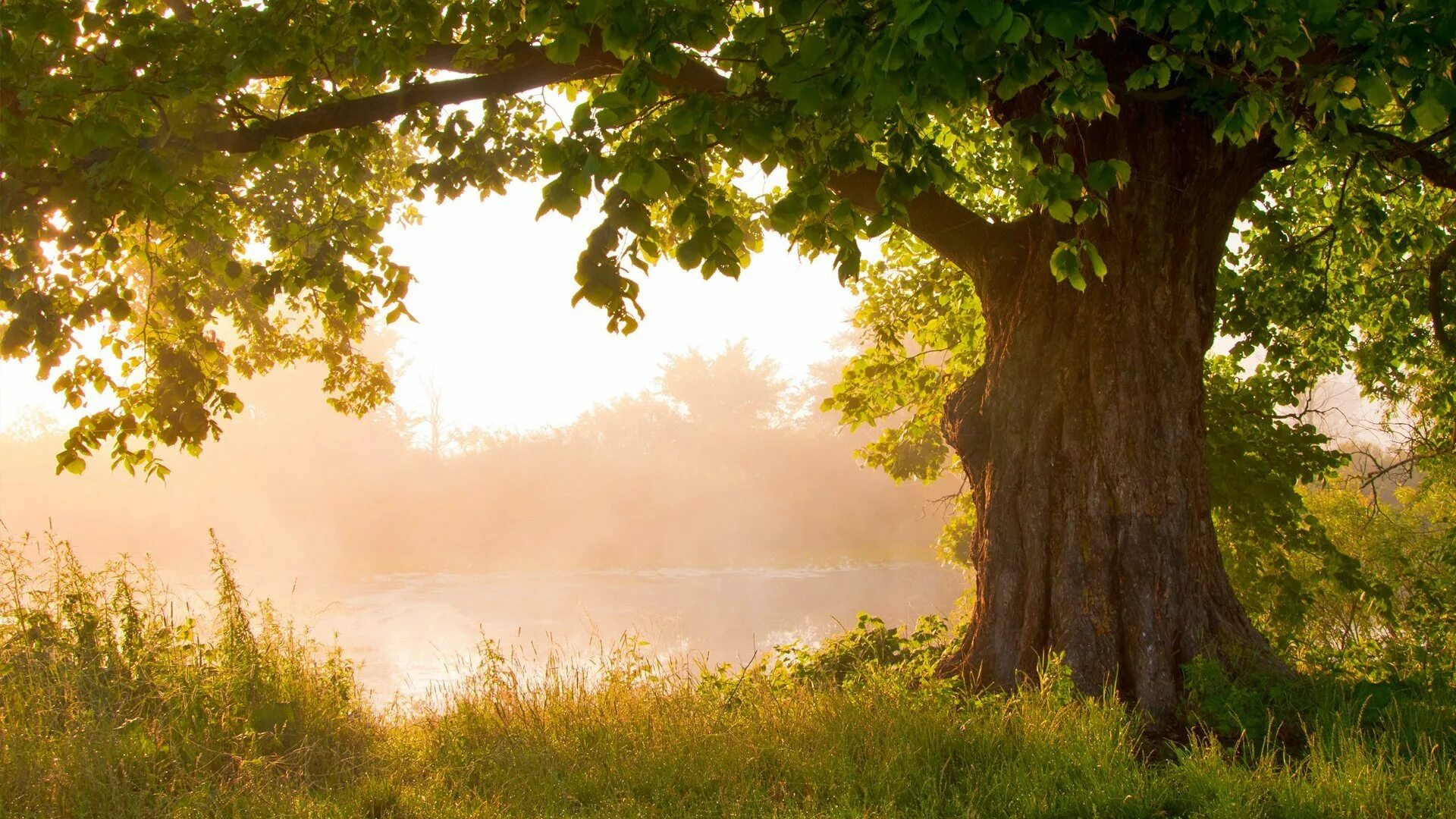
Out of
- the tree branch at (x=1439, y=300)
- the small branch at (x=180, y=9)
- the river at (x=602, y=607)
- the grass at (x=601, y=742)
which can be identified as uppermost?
the small branch at (x=180, y=9)

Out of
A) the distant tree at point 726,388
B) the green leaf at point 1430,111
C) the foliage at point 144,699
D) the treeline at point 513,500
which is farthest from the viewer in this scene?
the distant tree at point 726,388

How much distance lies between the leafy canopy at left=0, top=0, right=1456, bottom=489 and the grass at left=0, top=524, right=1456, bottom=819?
6.11ft

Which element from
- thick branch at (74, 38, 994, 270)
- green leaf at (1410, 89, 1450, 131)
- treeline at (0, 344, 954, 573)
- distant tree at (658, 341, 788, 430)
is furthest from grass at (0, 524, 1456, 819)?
distant tree at (658, 341, 788, 430)

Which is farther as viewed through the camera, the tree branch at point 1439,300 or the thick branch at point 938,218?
the tree branch at point 1439,300

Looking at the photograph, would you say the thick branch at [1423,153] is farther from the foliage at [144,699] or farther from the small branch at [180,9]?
the small branch at [180,9]

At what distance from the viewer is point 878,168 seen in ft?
20.8

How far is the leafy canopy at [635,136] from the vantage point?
3.90 m

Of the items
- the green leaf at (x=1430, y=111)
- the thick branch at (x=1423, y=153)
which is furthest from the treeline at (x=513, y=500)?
the green leaf at (x=1430, y=111)

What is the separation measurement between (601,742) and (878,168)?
→ 3.97 m

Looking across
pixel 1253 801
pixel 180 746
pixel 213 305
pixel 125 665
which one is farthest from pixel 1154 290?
pixel 213 305

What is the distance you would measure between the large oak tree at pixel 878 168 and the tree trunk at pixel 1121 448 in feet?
0.07

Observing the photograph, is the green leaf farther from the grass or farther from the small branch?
the small branch

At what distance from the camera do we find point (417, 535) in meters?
34.9

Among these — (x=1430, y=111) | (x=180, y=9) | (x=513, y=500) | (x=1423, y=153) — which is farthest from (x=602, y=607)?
(x=1430, y=111)
